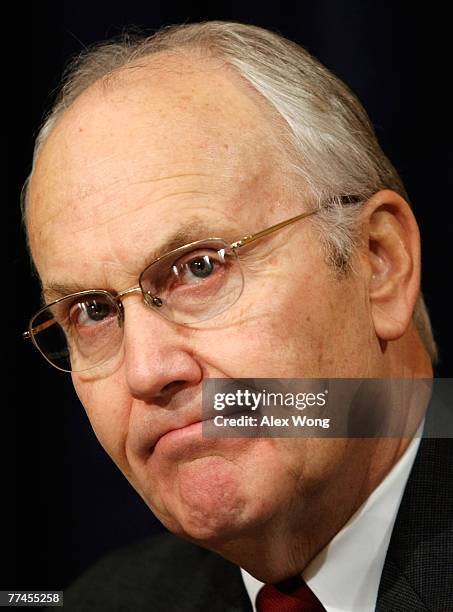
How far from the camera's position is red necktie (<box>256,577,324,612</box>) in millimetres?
1589

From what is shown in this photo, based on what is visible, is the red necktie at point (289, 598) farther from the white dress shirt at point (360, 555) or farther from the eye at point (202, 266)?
the eye at point (202, 266)

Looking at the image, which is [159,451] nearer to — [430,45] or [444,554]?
[444,554]

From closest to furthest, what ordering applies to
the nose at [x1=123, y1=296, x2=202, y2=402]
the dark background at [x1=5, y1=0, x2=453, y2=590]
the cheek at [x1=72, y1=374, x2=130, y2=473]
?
the nose at [x1=123, y1=296, x2=202, y2=402], the cheek at [x1=72, y1=374, x2=130, y2=473], the dark background at [x1=5, y1=0, x2=453, y2=590]

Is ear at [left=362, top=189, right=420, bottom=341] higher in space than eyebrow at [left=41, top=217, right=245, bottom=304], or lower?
lower

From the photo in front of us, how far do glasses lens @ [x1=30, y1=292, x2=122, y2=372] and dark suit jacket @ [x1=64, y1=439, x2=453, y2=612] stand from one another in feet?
1.86

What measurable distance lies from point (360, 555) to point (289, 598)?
15cm

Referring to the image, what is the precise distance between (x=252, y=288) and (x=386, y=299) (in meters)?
0.26

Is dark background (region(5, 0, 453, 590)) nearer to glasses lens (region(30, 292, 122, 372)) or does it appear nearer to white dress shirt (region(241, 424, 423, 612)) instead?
glasses lens (region(30, 292, 122, 372))

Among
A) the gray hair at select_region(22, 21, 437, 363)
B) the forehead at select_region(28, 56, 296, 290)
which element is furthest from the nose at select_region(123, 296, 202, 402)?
the gray hair at select_region(22, 21, 437, 363)

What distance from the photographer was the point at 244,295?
4.80 feet

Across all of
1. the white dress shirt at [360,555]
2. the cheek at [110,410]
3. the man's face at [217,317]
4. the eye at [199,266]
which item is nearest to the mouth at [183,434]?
the man's face at [217,317]

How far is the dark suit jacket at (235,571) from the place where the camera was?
58.6 inches

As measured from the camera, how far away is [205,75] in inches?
62.9

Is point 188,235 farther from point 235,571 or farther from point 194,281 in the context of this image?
point 235,571
